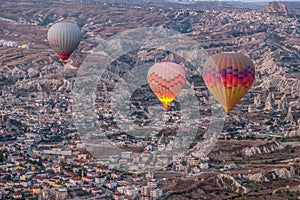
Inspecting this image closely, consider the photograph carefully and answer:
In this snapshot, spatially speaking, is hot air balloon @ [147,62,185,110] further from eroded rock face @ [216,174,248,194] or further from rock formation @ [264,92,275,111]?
rock formation @ [264,92,275,111]

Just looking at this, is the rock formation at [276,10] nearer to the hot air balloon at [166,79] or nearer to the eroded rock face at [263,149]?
the eroded rock face at [263,149]

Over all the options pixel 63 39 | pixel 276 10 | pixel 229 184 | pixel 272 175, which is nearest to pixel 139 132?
pixel 63 39

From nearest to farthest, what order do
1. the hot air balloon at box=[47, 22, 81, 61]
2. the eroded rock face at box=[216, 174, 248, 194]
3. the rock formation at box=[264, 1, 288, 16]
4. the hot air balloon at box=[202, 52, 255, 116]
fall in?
the hot air balloon at box=[202, 52, 255, 116], the eroded rock face at box=[216, 174, 248, 194], the hot air balloon at box=[47, 22, 81, 61], the rock formation at box=[264, 1, 288, 16]

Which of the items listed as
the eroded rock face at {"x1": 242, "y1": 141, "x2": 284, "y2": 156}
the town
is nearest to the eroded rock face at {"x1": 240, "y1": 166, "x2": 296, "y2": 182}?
the town

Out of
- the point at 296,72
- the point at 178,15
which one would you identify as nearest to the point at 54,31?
the point at 296,72

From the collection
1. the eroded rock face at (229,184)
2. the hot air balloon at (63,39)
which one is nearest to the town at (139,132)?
the eroded rock face at (229,184)
